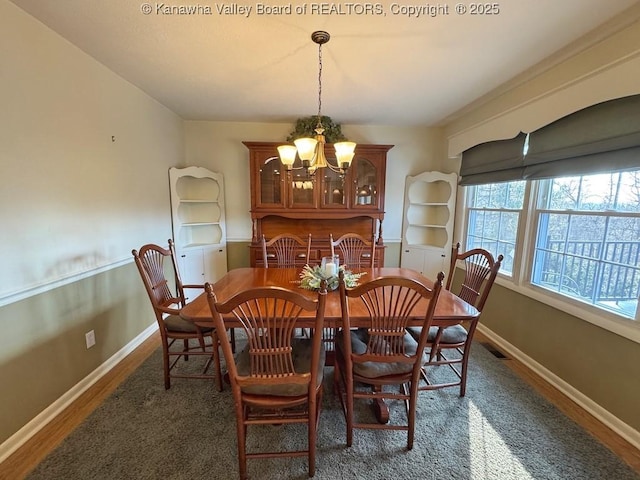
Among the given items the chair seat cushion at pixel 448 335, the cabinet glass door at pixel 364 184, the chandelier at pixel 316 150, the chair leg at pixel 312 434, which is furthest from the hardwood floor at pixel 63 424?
the cabinet glass door at pixel 364 184

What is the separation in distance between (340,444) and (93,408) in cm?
162

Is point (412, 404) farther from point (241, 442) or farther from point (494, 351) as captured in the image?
point (494, 351)

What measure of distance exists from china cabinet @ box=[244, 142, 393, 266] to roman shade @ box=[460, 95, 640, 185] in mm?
1330

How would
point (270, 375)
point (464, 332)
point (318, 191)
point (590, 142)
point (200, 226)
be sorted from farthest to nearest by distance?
point (200, 226), point (318, 191), point (464, 332), point (590, 142), point (270, 375)

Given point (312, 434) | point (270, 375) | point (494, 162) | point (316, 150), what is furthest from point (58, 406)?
point (494, 162)

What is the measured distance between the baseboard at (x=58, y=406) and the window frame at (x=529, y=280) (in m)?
3.52

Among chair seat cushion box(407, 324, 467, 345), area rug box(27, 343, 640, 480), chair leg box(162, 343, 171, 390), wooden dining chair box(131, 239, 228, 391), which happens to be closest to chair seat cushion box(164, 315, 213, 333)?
wooden dining chair box(131, 239, 228, 391)

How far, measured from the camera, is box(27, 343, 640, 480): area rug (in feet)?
4.59

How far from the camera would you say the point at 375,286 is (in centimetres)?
131

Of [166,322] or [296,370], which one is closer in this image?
[296,370]

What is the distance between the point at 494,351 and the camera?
2.54m

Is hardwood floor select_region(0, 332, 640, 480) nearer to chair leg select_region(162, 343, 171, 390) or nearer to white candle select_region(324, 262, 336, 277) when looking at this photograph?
chair leg select_region(162, 343, 171, 390)

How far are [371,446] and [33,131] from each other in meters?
2.67

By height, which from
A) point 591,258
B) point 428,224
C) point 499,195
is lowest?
point 591,258
